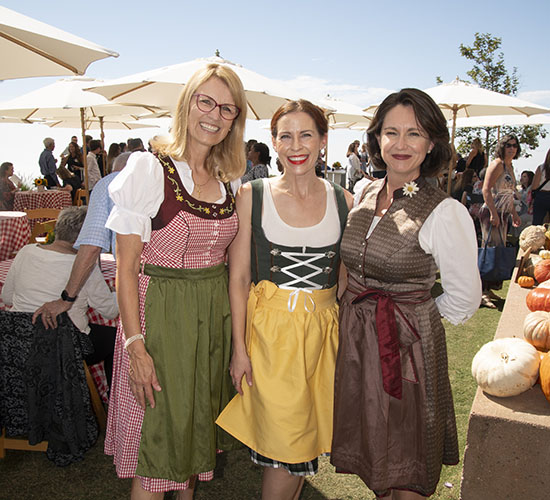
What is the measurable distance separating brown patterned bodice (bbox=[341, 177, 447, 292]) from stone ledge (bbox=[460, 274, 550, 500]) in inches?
26.3

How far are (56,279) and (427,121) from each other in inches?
91.2

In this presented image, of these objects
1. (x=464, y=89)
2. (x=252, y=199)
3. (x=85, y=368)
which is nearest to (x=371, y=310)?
(x=252, y=199)

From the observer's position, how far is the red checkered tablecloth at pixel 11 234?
423cm

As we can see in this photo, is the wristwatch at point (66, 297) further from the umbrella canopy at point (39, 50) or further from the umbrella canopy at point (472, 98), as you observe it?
the umbrella canopy at point (472, 98)

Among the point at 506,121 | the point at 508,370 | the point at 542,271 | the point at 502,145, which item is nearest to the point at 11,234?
the point at 508,370

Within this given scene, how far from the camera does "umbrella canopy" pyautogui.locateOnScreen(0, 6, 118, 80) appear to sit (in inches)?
114

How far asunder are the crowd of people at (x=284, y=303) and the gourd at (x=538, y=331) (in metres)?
1.09

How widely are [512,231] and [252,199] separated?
33.3 feet

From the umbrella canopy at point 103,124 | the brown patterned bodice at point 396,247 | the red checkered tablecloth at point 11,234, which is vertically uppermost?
the umbrella canopy at point 103,124

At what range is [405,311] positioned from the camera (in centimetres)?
188

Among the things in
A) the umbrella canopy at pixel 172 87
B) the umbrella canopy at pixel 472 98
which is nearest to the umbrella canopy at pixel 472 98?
the umbrella canopy at pixel 472 98

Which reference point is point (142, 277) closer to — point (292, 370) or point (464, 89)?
point (292, 370)

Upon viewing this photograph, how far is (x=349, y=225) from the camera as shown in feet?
6.64

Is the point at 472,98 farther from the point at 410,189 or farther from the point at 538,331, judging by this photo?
the point at 410,189
